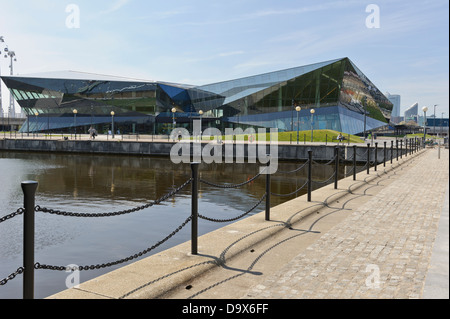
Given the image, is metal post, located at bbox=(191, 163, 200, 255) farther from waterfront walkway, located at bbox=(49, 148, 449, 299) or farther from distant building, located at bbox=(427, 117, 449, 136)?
distant building, located at bbox=(427, 117, 449, 136)

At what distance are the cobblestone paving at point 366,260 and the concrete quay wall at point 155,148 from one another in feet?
74.1

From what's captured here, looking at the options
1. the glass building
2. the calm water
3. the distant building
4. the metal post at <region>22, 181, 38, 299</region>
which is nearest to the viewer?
the metal post at <region>22, 181, 38, 299</region>

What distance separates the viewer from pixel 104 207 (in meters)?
16.0

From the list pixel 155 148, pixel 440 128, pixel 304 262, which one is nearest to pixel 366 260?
pixel 304 262

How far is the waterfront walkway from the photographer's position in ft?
15.7

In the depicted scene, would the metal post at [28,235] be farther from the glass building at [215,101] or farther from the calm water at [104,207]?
the glass building at [215,101]

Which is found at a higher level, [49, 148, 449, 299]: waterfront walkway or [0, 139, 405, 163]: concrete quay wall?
[0, 139, 405, 163]: concrete quay wall

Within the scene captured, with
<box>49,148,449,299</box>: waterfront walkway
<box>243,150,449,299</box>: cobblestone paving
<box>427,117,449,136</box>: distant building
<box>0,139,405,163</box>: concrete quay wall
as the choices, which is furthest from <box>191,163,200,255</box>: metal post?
<box>427,117,449,136</box>: distant building

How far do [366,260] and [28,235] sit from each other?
466 centimetres

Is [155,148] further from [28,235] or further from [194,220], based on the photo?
[28,235]

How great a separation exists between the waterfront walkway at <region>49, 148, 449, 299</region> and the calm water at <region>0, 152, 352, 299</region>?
293 centimetres

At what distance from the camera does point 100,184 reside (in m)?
22.6

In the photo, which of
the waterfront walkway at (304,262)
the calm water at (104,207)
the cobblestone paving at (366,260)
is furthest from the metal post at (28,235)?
the calm water at (104,207)
